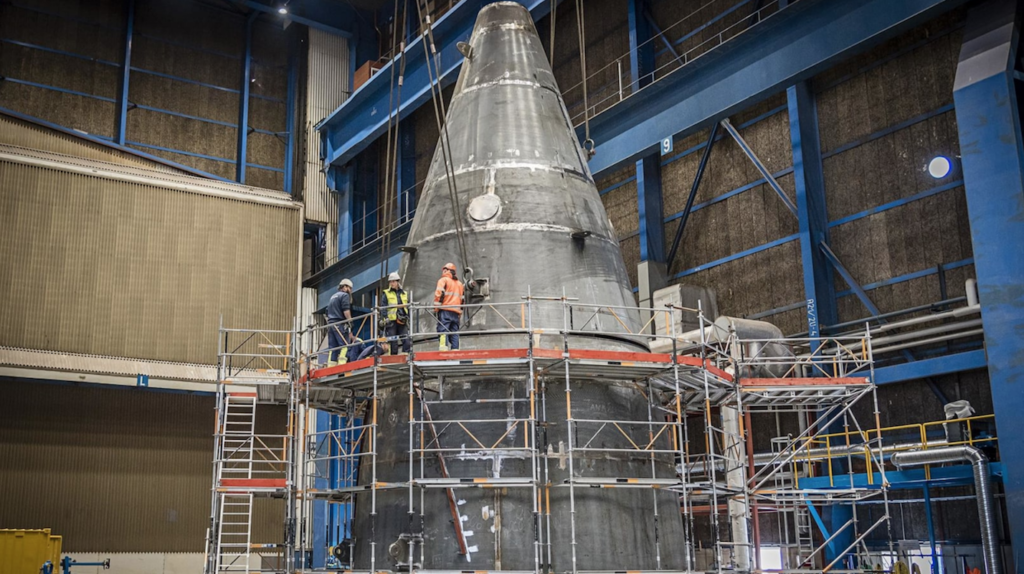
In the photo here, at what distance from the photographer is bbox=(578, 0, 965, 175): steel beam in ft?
74.1

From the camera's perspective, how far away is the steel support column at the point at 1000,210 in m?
19.9

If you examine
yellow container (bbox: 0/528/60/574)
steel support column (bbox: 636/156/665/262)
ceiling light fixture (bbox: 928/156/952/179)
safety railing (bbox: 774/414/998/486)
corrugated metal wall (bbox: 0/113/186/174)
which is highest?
corrugated metal wall (bbox: 0/113/186/174)

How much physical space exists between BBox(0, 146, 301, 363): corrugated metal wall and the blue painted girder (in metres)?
4.90

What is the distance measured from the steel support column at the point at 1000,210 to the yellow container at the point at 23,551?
29.6m

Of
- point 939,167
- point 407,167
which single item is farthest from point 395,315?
point 407,167

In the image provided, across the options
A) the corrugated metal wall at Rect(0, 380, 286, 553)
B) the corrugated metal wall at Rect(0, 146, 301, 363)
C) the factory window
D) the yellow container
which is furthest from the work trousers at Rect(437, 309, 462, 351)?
the corrugated metal wall at Rect(0, 380, 286, 553)

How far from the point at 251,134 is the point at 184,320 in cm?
1201

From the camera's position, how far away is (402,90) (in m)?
40.9

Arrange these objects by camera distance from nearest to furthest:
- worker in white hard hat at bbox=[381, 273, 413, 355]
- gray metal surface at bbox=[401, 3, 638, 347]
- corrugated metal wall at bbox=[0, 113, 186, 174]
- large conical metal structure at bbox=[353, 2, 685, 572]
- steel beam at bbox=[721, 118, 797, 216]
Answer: large conical metal structure at bbox=[353, 2, 685, 572] → worker in white hard hat at bbox=[381, 273, 413, 355] → gray metal surface at bbox=[401, 3, 638, 347] → steel beam at bbox=[721, 118, 797, 216] → corrugated metal wall at bbox=[0, 113, 186, 174]

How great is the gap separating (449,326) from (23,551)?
22754 mm

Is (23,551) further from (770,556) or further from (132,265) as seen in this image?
(770,556)

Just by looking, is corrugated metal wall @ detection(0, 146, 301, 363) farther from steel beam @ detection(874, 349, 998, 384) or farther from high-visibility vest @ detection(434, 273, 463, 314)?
steel beam @ detection(874, 349, 998, 384)

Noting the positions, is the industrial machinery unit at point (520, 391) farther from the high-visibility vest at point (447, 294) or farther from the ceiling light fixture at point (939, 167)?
the ceiling light fixture at point (939, 167)

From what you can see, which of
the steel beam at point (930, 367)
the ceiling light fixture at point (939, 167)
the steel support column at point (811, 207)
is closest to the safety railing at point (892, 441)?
the steel beam at point (930, 367)
